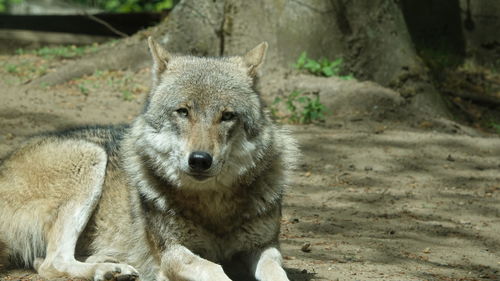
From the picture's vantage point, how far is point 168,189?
4.91 m

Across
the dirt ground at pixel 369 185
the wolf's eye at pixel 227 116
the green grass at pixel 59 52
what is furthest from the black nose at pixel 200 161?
the green grass at pixel 59 52

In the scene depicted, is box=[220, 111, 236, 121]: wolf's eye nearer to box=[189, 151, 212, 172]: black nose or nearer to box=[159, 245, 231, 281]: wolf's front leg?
box=[189, 151, 212, 172]: black nose

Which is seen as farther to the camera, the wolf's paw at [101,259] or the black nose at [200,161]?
the wolf's paw at [101,259]

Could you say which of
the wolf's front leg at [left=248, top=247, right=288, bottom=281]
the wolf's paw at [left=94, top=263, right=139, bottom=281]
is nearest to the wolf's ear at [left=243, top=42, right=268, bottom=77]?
the wolf's front leg at [left=248, top=247, right=288, bottom=281]

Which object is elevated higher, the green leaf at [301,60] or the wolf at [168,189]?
the green leaf at [301,60]

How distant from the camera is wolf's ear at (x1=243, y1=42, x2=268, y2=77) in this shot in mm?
5266

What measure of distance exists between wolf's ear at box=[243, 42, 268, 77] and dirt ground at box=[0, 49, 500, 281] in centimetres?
150

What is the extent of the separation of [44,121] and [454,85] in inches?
284

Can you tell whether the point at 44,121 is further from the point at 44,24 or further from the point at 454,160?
the point at 44,24

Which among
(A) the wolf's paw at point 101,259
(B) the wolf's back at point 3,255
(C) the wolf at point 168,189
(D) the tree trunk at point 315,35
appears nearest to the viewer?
(C) the wolf at point 168,189

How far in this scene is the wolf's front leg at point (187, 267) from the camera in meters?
4.48

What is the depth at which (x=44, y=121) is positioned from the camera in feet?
28.6

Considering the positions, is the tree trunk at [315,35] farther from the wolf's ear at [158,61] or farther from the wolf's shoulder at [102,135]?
the wolf's ear at [158,61]

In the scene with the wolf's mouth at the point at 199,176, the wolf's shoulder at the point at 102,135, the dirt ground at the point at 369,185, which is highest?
the wolf's mouth at the point at 199,176
